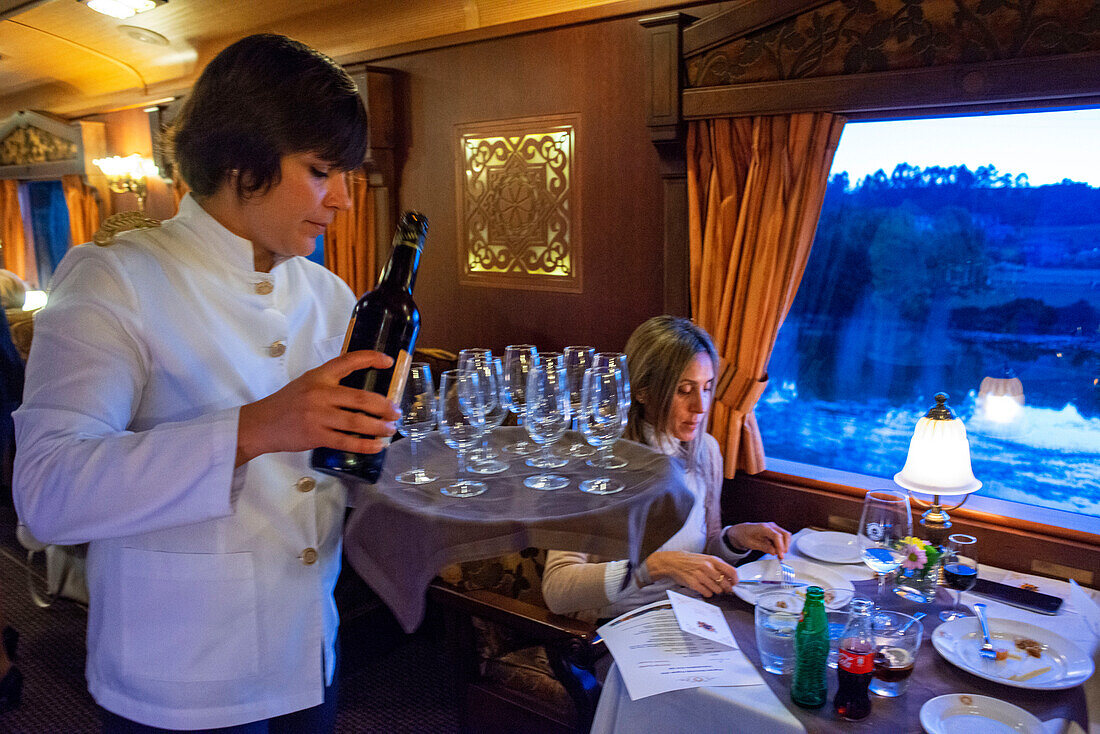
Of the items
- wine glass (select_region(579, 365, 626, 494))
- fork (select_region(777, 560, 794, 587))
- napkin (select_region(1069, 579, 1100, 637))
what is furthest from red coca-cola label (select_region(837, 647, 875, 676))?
napkin (select_region(1069, 579, 1100, 637))

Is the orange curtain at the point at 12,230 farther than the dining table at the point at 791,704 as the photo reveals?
Yes

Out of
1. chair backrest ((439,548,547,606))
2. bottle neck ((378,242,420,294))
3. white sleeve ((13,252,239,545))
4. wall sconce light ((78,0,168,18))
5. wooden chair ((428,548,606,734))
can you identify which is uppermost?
wall sconce light ((78,0,168,18))

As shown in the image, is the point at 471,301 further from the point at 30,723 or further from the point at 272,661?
the point at 272,661

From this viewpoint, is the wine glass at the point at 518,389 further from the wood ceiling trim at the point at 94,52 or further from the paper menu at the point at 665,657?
the wood ceiling trim at the point at 94,52

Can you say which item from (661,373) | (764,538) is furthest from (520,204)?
(764,538)

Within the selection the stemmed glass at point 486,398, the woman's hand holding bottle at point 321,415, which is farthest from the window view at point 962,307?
the woman's hand holding bottle at point 321,415

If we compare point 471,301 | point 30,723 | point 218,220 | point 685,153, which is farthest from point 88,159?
point 218,220

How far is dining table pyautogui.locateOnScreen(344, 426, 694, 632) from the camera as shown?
1154mm

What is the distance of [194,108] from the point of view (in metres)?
1.24

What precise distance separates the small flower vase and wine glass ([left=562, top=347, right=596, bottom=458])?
1.16 metres

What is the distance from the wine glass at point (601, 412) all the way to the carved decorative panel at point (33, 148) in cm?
894

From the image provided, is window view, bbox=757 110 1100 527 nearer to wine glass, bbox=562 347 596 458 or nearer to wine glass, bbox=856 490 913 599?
wine glass, bbox=856 490 913 599

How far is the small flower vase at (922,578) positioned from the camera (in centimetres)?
226

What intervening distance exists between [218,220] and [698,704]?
Result: 1402mm
